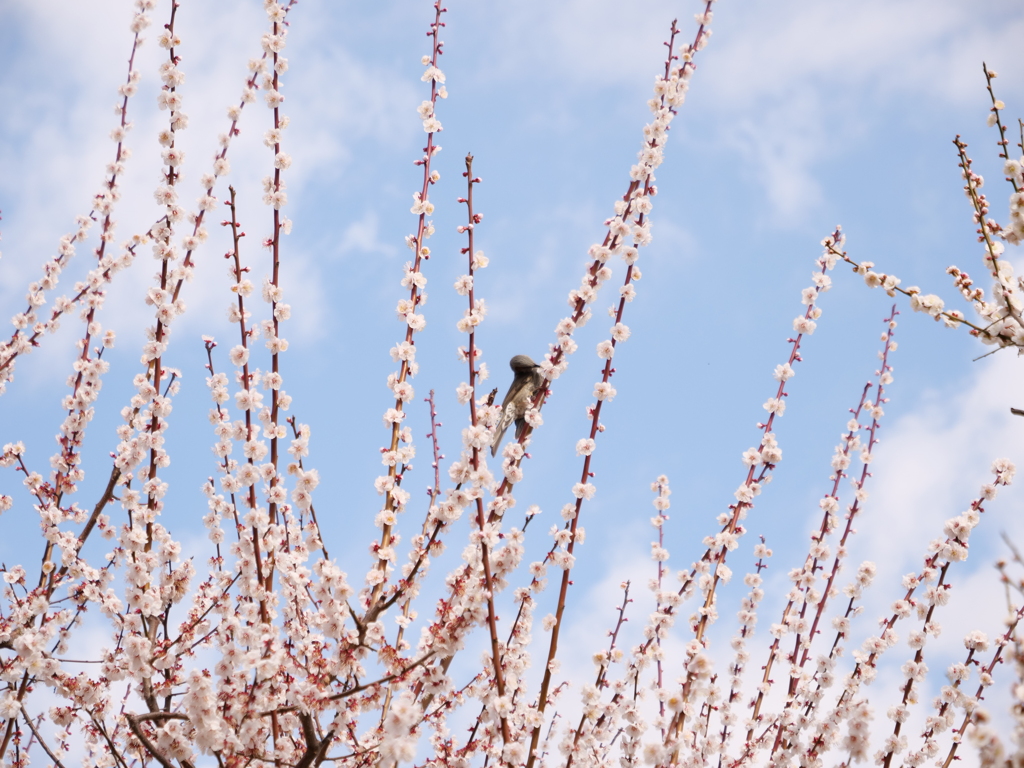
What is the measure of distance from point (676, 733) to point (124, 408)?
3.83 m

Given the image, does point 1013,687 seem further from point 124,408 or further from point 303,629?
point 124,408

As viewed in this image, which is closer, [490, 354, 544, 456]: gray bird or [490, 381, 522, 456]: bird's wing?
[490, 381, 522, 456]: bird's wing

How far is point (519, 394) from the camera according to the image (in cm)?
530

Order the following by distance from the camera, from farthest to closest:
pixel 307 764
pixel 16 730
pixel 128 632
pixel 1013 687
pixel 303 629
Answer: pixel 16 730
pixel 128 632
pixel 303 629
pixel 307 764
pixel 1013 687

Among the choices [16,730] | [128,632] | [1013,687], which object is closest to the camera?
[1013,687]

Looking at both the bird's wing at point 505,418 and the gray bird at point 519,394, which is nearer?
the bird's wing at point 505,418

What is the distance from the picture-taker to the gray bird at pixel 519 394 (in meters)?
5.11

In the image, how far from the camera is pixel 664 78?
5.20m

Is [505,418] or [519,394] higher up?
[519,394]

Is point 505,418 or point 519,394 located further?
point 519,394

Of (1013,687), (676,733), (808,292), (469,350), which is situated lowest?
(1013,687)

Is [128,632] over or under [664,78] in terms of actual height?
under

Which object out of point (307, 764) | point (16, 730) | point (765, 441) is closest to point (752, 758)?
point (765, 441)

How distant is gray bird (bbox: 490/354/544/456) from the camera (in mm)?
5113
